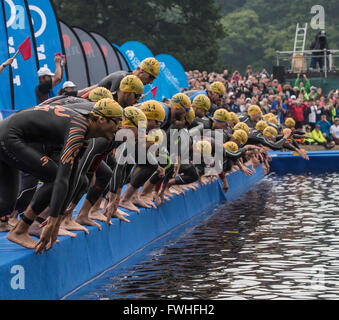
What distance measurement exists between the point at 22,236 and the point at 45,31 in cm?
939

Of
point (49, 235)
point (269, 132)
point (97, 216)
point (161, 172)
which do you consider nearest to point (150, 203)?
point (161, 172)

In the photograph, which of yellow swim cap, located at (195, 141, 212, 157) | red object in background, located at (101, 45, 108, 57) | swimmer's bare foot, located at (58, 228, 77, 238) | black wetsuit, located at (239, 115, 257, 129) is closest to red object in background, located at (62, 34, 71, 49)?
red object in background, located at (101, 45, 108, 57)

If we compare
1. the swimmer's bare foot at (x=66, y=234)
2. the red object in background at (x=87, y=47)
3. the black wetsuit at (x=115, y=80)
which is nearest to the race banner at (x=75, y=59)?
the red object in background at (x=87, y=47)

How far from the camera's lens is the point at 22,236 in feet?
26.2

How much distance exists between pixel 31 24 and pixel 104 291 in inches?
340

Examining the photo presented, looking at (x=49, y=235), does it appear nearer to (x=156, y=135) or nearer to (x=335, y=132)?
(x=156, y=135)

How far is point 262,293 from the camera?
8.14 m

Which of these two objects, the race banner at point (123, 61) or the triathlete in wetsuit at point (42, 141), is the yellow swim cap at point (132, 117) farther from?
the race banner at point (123, 61)

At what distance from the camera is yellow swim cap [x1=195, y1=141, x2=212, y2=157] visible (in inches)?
588

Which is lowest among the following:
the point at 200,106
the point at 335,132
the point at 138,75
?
the point at 335,132

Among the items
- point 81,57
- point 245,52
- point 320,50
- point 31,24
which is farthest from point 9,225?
point 245,52

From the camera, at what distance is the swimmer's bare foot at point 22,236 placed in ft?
26.0

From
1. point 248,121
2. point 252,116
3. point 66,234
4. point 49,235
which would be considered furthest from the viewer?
point 252,116

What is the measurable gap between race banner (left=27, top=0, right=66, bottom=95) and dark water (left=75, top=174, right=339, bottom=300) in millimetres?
4633
